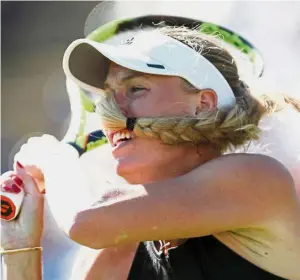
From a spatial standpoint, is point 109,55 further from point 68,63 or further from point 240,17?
point 240,17

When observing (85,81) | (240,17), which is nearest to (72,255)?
(85,81)

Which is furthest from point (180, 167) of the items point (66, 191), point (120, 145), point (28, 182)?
point (28, 182)

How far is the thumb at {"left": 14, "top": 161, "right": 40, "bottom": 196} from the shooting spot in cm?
184

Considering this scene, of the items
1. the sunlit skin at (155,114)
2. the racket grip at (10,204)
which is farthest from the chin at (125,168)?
the racket grip at (10,204)

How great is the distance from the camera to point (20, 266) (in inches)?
71.7

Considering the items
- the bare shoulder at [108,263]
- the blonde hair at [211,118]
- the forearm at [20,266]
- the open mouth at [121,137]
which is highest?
the blonde hair at [211,118]

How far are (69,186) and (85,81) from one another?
299mm

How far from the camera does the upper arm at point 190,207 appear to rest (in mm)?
1429

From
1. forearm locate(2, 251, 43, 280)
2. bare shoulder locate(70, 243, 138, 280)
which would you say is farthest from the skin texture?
forearm locate(2, 251, 43, 280)

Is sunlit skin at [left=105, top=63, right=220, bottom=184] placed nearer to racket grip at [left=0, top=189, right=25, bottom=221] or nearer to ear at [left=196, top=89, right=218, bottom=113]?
ear at [left=196, top=89, right=218, bottom=113]

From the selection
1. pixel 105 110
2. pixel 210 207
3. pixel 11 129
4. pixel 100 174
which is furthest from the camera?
pixel 11 129

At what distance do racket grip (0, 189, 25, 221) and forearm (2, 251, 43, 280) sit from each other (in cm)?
9

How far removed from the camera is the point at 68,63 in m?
1.81

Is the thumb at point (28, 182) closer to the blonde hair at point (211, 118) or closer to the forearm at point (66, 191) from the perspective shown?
the forearm at point (66, 191)
